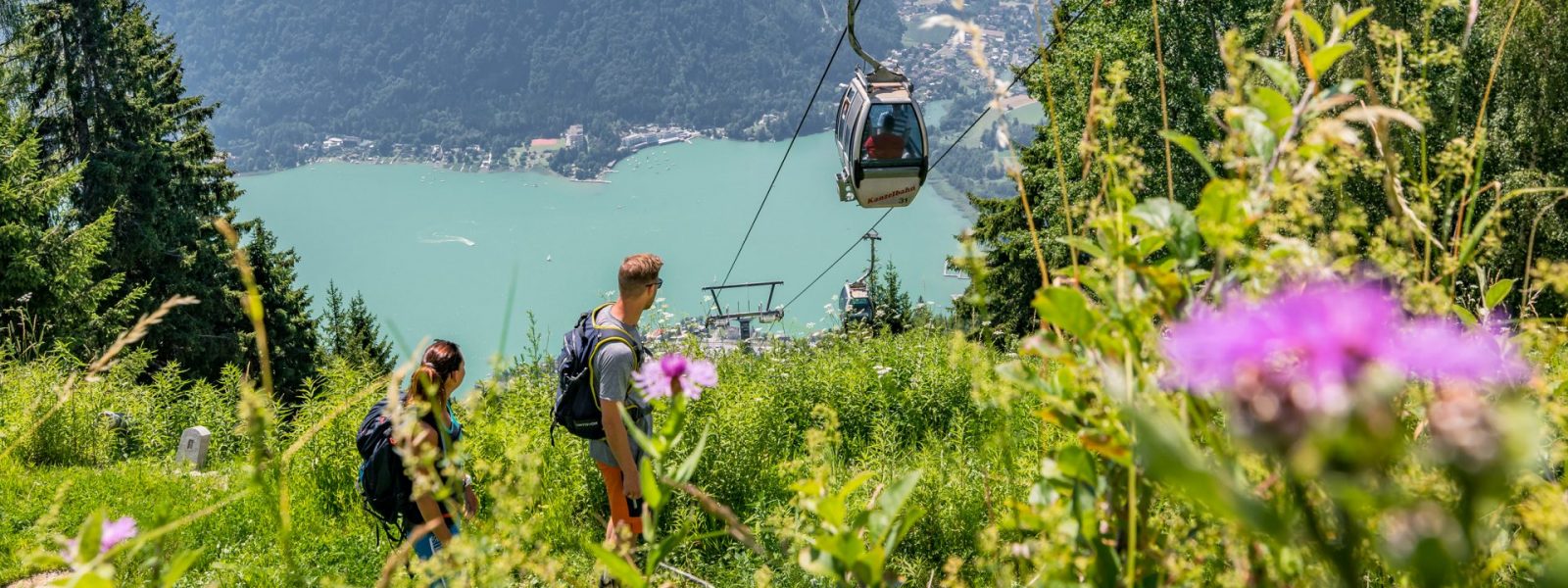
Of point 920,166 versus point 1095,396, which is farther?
point 920,166

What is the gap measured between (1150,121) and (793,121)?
170164 mm

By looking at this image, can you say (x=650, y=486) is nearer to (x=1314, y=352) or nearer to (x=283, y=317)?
(x=1314, y=352)

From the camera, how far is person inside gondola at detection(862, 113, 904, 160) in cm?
1416

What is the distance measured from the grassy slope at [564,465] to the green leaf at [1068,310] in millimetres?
2730

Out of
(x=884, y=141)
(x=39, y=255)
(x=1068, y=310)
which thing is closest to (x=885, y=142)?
(x=884, y=141)

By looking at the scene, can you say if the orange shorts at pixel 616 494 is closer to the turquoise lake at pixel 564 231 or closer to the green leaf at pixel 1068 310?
the green leaf at pixel 1068 310

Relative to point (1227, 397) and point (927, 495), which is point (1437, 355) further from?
point (927, 495)

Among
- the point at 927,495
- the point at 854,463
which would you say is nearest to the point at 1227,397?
the point at 927,495

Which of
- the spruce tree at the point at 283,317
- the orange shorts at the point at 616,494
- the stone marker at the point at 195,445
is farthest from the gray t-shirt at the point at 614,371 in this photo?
the spruce tree at the point at 283,317

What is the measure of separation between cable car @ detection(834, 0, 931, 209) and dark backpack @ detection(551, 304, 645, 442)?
1009 centimetres

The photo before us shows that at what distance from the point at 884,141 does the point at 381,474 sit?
11.1 metres

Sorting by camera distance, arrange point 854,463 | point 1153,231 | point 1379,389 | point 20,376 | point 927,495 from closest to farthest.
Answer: point 1379,389, point 1153,231, point 927,495, point 854,463, point 20,376

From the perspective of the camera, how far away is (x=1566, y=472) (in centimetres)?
93

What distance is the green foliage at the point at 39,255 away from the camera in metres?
13.9
